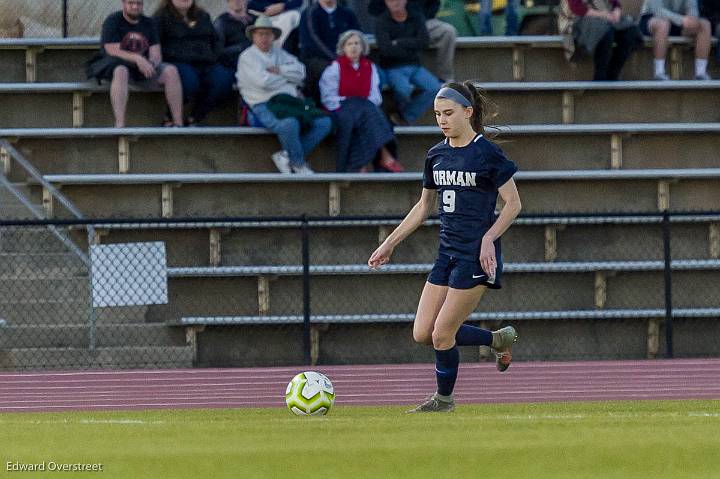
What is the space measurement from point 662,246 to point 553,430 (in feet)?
28.8

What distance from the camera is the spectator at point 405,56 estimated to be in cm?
1705

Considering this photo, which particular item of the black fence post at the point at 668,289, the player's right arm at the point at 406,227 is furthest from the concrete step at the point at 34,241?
the player's right arm at the point at 406,227

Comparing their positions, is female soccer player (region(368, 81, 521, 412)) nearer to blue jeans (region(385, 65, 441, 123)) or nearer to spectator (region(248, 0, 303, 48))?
blue jeans (region(385, 65, 441, 123))

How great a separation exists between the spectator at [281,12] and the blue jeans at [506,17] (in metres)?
2.42

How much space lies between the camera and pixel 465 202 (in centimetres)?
977

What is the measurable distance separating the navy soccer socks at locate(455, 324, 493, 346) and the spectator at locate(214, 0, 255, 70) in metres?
7.41

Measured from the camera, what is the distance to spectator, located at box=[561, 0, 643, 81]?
688 inches

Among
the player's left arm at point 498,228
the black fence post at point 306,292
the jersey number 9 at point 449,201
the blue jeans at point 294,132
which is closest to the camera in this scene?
the player's left arm at point 498,228

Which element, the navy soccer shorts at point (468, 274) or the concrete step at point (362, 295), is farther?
the concrete step at point (362, 295)

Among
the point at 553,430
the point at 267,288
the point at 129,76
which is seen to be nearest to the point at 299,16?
the point at 129,76

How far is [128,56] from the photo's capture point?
54.0ft

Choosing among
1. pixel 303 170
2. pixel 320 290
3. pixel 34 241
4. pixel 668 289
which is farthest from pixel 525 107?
pixel 34 241

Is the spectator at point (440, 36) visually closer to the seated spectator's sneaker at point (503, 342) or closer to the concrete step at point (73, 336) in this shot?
the concrete step at point (73, 336)

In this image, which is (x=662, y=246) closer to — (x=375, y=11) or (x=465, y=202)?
(x=375, y=11)
